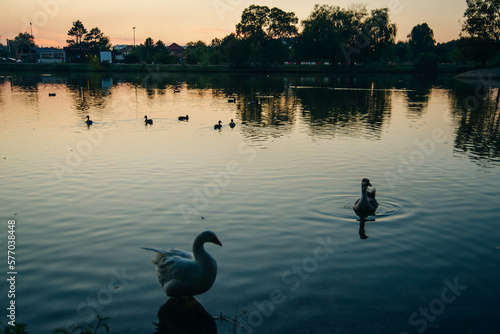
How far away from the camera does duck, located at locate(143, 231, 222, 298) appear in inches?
288

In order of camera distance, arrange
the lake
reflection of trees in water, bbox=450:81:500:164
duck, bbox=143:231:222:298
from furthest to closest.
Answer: reflection of trees in water, bbox=450:81:500:164
the lake
duck, bbox=143:231:222:298

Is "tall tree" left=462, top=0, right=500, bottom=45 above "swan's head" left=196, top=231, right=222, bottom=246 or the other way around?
above

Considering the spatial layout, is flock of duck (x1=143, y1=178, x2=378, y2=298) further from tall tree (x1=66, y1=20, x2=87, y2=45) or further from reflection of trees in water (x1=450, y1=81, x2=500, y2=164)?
tall tree (x1=66, y1=20, x2=87, y2=45)

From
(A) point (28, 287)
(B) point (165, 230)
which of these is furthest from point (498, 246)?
(A) point (28, 287)

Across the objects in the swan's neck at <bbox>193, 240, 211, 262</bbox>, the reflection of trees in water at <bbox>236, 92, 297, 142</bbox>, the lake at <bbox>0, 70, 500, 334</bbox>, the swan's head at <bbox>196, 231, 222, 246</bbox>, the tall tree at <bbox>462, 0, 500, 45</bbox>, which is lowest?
the lake at <bbox>0, 70, 500, 334</bbox>

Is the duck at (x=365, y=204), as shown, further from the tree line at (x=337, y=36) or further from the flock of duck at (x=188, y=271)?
the tree line at (x=337, y=36)

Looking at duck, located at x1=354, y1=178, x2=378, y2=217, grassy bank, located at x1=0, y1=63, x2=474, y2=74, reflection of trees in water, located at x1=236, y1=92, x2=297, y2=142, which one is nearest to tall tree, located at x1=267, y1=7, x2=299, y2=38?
grassy bank, located at x1=0, y1=63, x2=474, y2=74

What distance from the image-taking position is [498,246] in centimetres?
1055

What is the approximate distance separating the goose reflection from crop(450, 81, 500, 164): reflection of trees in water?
17.9m

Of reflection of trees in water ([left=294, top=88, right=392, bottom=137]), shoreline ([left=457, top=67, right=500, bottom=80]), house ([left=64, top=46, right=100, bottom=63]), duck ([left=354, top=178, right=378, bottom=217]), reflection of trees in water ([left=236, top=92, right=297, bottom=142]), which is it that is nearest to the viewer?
duck ([left=354, top=178, right=378, bottom=217])

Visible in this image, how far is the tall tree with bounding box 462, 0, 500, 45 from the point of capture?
4350 inches

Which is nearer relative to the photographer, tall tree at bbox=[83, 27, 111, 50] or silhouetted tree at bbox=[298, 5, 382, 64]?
silhouetted tree at bbox=[298, 5, 382, 64]

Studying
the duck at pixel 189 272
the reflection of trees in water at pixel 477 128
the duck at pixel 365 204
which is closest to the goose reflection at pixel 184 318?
the duck at pixel 189 272

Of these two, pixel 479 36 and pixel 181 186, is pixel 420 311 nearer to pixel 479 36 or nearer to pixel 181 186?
pixel 181 186
